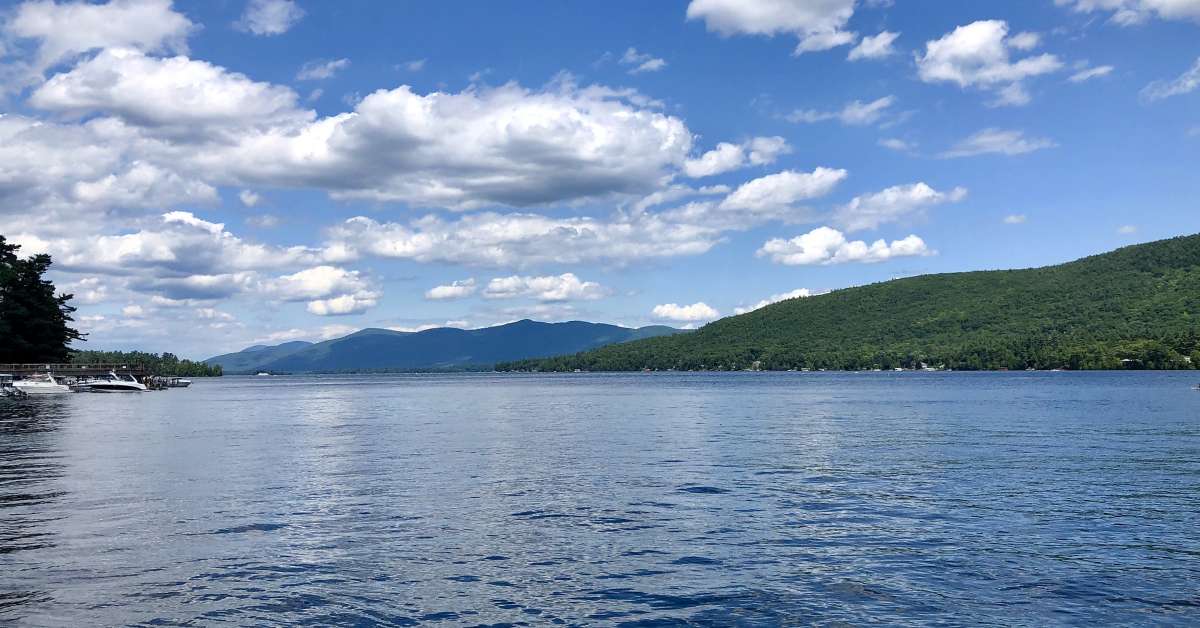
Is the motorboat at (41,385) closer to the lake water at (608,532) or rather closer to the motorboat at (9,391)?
the motorboat at (9,391)

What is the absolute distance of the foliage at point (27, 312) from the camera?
511 feet

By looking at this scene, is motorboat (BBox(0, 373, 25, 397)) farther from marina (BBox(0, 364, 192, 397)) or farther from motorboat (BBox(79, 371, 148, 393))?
motorboat (BBox(79, 371, 148, 393))

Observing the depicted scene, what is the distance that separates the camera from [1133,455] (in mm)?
45438

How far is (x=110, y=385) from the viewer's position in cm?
16825

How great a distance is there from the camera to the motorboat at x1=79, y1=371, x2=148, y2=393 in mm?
167750

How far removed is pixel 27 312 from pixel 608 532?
552 ft

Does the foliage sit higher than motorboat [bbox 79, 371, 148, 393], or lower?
higher

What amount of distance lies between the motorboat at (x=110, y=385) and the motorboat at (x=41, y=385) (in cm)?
867

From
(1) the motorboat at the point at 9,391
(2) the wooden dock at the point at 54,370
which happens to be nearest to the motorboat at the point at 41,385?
(2) the wooden dock at the point at 54,370

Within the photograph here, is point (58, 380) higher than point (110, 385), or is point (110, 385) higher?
point (58, 380)

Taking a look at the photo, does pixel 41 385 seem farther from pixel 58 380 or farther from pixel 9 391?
pixel 9 391

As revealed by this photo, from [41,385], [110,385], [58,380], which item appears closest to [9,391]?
[41,385]

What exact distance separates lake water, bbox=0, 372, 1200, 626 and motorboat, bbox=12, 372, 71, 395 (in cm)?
10999

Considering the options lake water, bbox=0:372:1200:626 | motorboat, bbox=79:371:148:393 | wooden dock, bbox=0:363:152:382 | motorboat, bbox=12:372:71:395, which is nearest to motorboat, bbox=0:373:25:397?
motorboat, bbox=12:372:71:395
